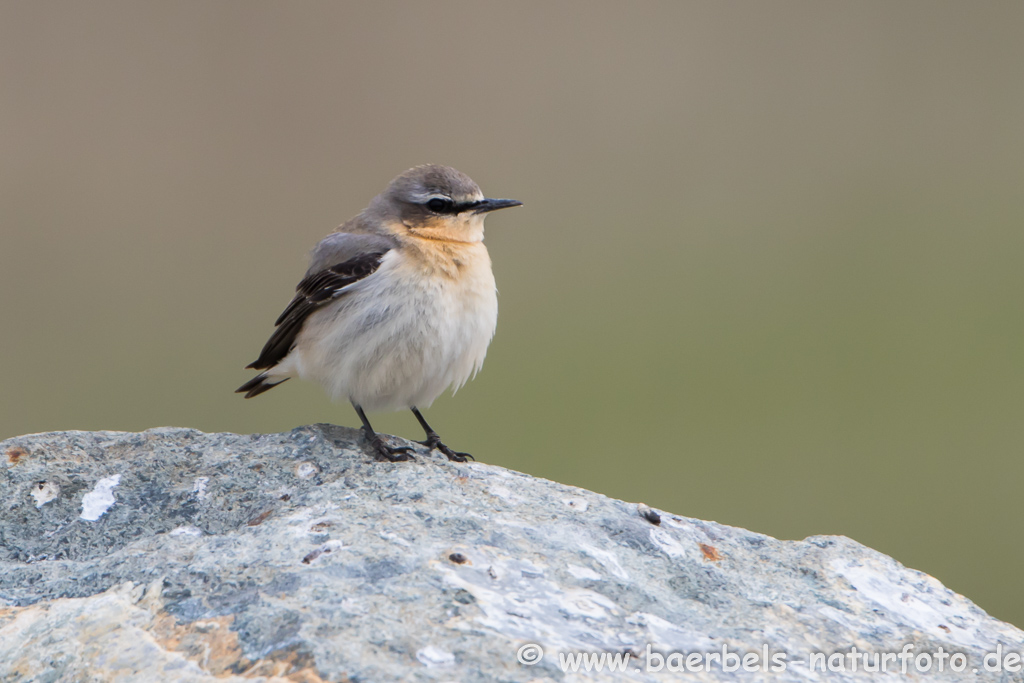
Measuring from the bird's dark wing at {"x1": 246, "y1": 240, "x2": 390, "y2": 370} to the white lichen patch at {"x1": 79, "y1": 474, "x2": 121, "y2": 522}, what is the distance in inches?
70.5

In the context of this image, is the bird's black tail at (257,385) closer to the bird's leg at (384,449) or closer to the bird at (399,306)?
the bird at (399,306)

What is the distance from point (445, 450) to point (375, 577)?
2.54 m

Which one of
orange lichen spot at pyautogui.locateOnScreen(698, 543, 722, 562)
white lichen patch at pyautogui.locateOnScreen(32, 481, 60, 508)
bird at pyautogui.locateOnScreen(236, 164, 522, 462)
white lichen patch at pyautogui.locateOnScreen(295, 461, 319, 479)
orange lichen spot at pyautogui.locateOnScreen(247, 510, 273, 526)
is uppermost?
bird at pyautogui.locateOnScreen(236, 164, 522, 462)

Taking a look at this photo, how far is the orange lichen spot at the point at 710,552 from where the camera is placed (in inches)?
159

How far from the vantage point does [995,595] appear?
993cm

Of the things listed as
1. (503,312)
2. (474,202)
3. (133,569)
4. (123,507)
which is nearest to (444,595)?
(133,569)

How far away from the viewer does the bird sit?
5.57m

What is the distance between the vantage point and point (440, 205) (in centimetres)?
620

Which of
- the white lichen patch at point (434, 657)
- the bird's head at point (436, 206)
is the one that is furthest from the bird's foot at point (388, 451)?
the white lichen patch at point (434, 657)

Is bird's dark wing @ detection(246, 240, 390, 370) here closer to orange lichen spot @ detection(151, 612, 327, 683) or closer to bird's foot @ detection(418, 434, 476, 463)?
bird's foot @ detection(418, 434, 476, 463)

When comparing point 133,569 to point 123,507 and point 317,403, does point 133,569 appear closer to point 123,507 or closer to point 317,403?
point 123,507

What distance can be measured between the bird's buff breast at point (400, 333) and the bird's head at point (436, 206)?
31 centimetres

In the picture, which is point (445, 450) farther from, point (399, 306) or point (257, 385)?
point (257, 385)

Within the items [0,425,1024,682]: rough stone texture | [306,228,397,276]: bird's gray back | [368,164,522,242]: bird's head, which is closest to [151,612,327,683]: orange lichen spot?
[0,425,1024,682]: rough stone texture
